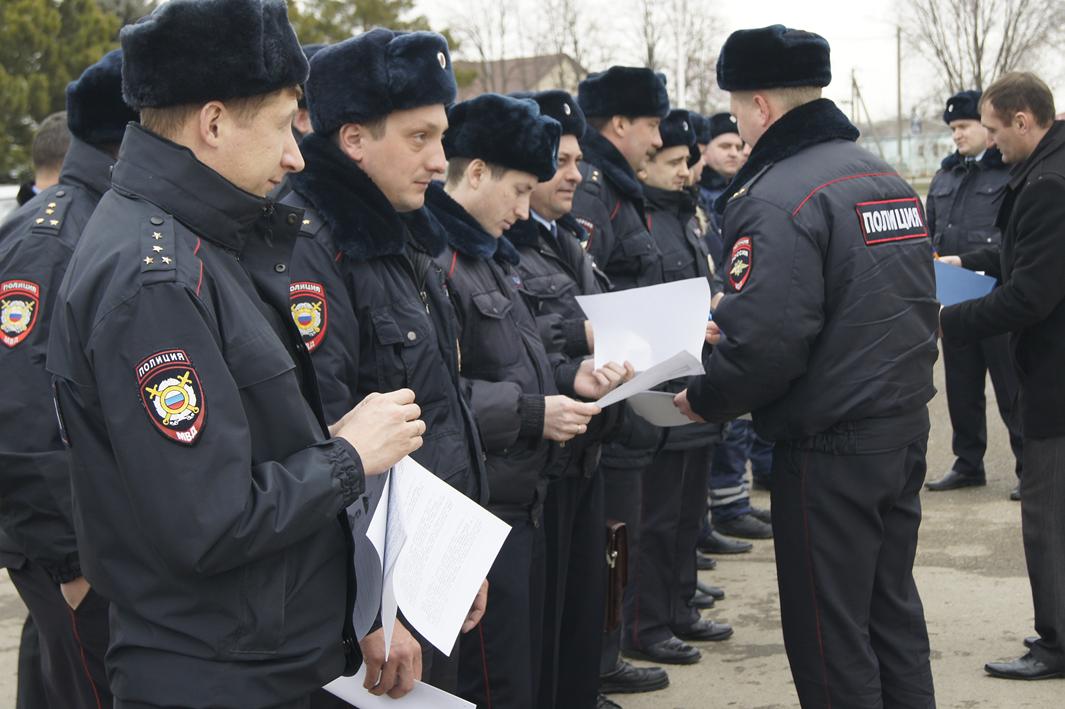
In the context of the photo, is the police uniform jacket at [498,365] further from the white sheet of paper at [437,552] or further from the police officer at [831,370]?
the white sheet of paper at [437,552]

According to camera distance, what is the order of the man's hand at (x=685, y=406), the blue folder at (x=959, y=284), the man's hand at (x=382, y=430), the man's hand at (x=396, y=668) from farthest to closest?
the blue folder at (x=959, y=284) → the man's hand at (x=685, y=406) → the man's hand at (x=396, y=668) → the man's hand at (x=382, y=430)

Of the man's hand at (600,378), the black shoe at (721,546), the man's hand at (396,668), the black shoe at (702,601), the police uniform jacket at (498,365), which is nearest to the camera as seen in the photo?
the man's hand at (396,668)

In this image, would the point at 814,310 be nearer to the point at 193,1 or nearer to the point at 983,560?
the point at 193,1

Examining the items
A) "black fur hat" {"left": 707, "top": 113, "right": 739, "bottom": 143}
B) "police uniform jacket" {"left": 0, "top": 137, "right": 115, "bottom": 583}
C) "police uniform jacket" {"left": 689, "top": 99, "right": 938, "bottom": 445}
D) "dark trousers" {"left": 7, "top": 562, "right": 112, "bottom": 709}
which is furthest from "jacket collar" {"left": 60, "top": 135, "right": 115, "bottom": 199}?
"black fur hat" {"left": 707, "top": 113, "right": 739, "bottom": 143}

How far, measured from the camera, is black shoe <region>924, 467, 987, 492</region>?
7930 mm

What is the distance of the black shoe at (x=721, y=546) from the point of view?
6.86m

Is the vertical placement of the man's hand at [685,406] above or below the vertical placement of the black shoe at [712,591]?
above

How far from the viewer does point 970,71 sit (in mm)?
30281

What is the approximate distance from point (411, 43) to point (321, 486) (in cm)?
141

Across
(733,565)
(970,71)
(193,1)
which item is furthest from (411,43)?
(970,71)

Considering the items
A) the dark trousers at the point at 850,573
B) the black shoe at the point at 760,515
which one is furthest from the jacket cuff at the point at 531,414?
the black shoe at the point at 760,515

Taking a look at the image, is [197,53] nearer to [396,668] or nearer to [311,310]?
[311,310]

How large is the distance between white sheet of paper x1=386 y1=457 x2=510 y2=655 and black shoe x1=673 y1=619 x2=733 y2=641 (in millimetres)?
3248

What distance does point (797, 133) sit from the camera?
387 centimetres
